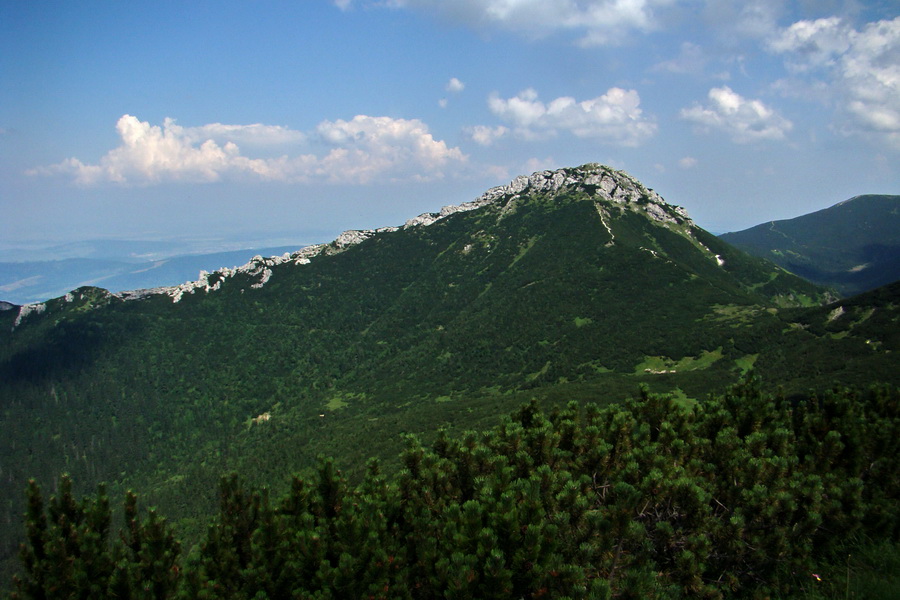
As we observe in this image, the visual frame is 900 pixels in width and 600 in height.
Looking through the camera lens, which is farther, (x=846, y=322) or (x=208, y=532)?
(x=846, y=322)

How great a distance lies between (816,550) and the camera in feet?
40.3

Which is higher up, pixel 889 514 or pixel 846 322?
pixel 889 514

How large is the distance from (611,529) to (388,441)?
126m

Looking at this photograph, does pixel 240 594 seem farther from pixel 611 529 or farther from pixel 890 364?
pixel 890 364

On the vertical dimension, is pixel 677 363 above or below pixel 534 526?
below

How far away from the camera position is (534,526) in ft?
31.6

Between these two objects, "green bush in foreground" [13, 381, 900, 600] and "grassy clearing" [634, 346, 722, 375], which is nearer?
"green bush in foreground" [13, 381, 900, 600]

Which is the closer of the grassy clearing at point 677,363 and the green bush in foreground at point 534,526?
the green bush in foreground at point 534,526

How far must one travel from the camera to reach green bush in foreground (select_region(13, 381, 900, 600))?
10234 millimetres

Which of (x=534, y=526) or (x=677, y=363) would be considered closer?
(x=534, y=526)

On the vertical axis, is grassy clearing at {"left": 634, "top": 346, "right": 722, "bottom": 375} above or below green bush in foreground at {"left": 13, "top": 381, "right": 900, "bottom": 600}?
below

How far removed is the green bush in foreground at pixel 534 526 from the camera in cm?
1023

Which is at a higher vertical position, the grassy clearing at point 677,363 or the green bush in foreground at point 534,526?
the green bush in foreground at point 534,526

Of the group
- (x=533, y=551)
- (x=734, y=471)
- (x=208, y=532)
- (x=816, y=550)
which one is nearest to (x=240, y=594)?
(x=208, y=532)
